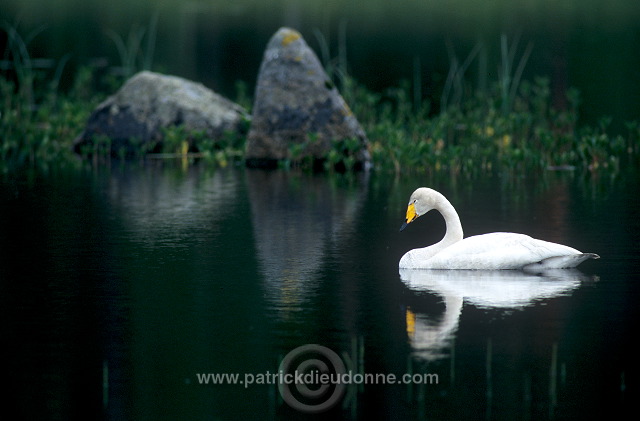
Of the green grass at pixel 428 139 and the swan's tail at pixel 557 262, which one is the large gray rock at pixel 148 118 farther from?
the swan's tail at pixel 557 262

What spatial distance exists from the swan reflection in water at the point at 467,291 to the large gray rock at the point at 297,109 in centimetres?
950

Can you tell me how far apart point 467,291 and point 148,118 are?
1314 centimetres

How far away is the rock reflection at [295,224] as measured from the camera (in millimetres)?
11172

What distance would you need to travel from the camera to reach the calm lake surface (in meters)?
7.82

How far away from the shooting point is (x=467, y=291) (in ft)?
35.2

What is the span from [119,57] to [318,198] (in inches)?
860

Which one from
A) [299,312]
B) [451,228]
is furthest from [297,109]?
[299,312]

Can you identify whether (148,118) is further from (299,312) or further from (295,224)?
(299,312)

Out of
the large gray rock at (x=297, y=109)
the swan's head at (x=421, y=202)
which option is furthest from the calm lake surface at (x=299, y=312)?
the large gray rock at (x=297, y=109)

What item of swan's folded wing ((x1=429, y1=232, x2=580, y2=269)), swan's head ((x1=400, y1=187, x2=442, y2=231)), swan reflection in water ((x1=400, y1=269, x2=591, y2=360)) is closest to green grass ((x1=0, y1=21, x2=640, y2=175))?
swan's head ((x1=400, y1=187, x2=442, y2=231))

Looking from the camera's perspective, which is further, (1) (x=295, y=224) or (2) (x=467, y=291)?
(1) (x=295, y=224)

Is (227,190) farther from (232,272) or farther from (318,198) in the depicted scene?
(232,272)

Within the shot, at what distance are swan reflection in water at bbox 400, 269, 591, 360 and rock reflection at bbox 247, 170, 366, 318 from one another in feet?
3.02

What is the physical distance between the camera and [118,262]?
12.3 meters
